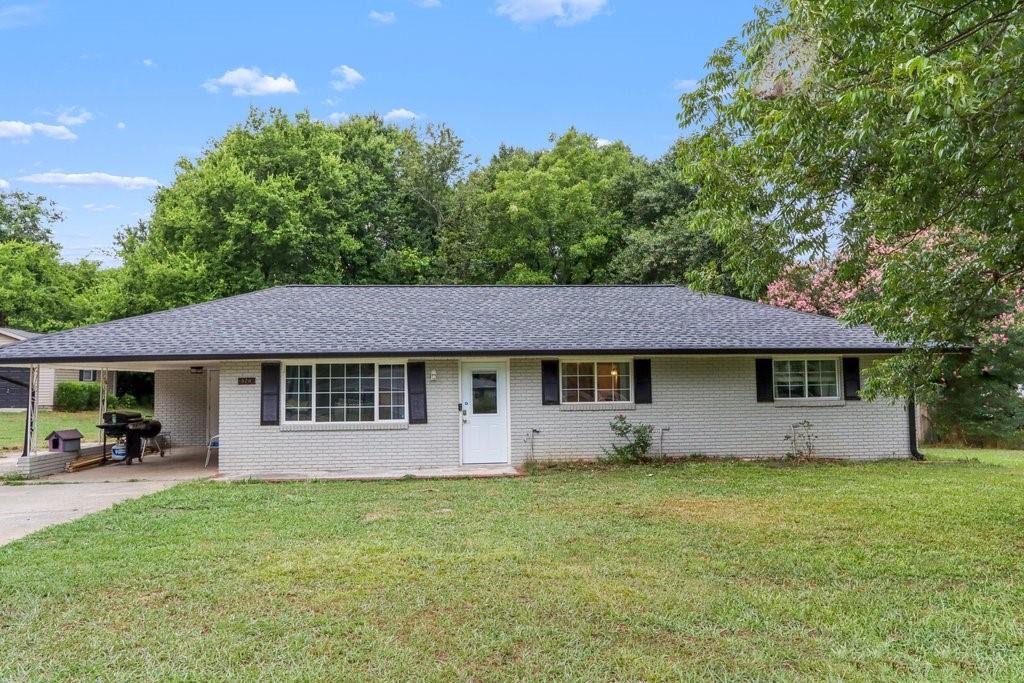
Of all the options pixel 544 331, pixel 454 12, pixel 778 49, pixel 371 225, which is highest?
pixel 454 12

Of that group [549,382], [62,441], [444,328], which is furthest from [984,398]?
Answer: [62,441]

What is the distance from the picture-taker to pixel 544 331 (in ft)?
40.7

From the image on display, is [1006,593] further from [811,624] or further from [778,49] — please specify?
[778,49]

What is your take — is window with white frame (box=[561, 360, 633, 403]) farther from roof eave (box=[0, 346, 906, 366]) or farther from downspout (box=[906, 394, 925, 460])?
downspout (box=[906, 394, 925, 460])

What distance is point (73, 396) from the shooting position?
2611 centimetres

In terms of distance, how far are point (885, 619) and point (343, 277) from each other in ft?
84.7

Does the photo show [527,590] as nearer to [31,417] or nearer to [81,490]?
[81,490]

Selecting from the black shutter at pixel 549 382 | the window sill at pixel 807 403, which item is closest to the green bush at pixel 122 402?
the black shutter at pixel 549 382

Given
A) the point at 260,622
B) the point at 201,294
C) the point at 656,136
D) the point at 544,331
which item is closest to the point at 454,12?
the point at 544,331

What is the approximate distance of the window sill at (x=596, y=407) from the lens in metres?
12.0

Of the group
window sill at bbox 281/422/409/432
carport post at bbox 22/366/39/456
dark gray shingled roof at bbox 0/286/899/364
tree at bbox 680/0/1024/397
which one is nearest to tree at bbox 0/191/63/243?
carport post at bbox 22/366/39/456

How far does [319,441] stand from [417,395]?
1.89 meters

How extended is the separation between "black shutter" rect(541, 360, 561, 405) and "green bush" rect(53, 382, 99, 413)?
22807mm

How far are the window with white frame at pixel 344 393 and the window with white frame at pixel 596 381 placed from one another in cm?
302
